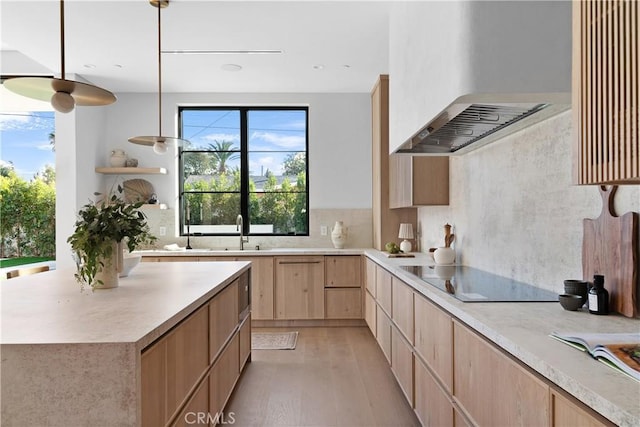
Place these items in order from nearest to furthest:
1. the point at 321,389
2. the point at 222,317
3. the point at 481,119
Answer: the point at 481,119
the point at 222,317
the point at 321,389

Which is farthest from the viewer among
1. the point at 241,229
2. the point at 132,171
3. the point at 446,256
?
the point at 241,229

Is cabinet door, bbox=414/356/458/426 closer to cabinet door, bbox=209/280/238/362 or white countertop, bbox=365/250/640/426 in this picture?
white countertop, bbox=365/250/640/426

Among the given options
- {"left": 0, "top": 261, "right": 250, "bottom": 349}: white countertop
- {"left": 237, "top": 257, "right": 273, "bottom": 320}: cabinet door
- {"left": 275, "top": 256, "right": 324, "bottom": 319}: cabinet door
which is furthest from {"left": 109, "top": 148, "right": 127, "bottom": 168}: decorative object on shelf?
{"left": 0, "top": 261, "right": 250, "bottom": 349}: white countertop

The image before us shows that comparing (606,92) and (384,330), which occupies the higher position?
(606,92)

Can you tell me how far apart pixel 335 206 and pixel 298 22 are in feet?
8.15

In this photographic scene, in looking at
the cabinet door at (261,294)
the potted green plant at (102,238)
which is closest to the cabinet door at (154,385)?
the potted green plant at (102,238)

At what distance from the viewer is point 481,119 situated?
2.15m

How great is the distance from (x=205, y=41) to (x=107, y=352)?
129 inches

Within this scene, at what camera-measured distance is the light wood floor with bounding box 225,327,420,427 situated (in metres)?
2.61

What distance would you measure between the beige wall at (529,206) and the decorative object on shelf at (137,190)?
12.7ft

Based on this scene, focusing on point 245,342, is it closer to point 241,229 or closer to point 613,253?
point 241,229

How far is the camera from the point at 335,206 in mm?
5426

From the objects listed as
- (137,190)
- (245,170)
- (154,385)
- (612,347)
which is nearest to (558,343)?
(612,347)

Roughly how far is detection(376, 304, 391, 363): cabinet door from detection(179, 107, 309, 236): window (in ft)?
6.54
